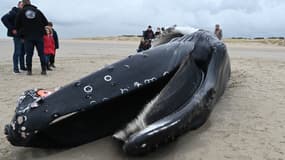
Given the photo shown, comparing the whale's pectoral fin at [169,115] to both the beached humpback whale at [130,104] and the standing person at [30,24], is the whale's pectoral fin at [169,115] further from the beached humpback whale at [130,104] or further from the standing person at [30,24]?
the standing person at [30,24]

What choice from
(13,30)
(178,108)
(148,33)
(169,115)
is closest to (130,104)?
(178,108)

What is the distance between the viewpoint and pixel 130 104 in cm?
455

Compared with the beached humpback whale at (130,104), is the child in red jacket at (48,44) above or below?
below

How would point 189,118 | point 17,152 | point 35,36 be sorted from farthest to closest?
1. point 35,36
2. point 17,152
3. point 189,118

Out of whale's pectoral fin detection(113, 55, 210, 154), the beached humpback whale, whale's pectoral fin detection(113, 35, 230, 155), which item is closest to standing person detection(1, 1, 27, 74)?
the beached humpback whale

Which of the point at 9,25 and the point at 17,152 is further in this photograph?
the point at 9,25

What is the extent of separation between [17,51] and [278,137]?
726 centimetres

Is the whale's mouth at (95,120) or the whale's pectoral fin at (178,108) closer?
the whale's pectoral fin at (178,108)

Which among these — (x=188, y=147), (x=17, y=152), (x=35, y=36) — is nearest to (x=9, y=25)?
(x=35, y=36)

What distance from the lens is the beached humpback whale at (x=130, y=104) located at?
3914 mm

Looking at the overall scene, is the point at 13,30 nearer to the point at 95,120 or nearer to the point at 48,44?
the point at 48,44

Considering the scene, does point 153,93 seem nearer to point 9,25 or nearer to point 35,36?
point 35,36

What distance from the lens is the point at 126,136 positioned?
13.4ft

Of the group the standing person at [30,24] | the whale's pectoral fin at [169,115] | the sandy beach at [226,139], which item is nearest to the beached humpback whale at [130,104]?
the whale's pectoral fin at [169,115]
